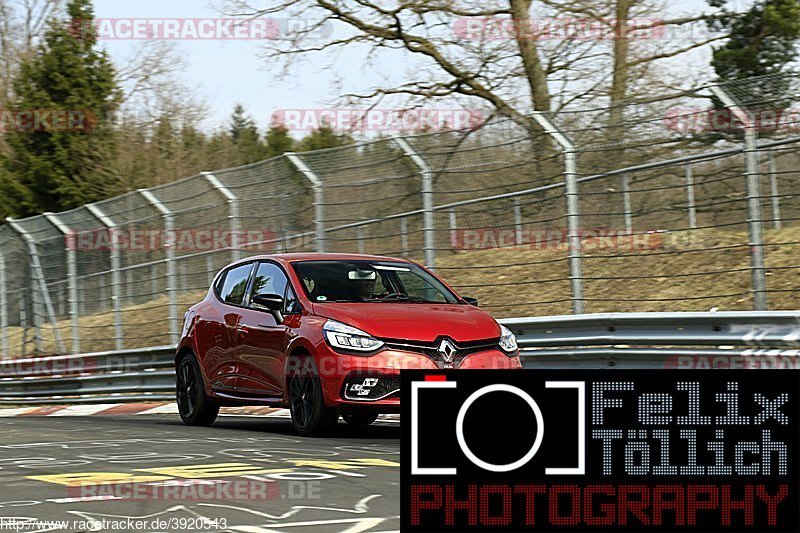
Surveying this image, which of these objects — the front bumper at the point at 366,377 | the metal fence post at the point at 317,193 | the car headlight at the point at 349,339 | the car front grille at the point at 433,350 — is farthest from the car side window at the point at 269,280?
the metal fence post at the point at 317,193

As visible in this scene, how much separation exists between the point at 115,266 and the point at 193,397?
27.1 ft

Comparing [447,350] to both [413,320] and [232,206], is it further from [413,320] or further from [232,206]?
[232,206]

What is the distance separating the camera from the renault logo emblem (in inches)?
388

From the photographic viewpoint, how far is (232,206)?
17.2 meters

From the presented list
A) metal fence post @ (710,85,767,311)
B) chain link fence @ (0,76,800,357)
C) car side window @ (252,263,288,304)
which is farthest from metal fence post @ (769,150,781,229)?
car side window @ (252,263,288,304)

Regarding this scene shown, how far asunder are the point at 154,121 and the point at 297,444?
33684 millimetres

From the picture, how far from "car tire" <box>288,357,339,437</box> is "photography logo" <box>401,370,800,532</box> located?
5.59 m

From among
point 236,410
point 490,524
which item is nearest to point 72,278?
point 236,410

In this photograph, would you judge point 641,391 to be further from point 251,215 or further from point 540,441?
point 251,215

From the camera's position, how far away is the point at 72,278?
21.2m

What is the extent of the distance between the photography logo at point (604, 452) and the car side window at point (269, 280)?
6725 mm

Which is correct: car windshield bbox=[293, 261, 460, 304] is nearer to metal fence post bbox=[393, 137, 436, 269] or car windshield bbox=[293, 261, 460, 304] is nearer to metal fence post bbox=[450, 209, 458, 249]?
metal fence post bbox=[393, 137, 436, 269]

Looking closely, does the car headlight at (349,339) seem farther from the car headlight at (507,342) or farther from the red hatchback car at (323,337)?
the car headlight at (507,342)
